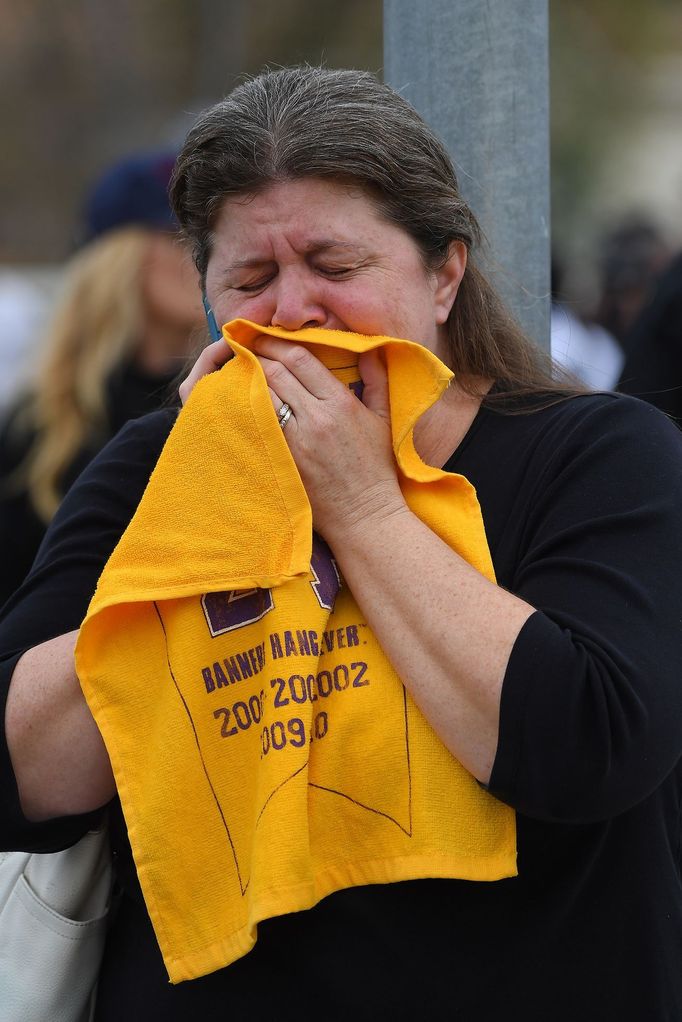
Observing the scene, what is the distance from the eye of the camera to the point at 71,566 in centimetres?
226

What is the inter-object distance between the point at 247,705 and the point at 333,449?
40 centimetres

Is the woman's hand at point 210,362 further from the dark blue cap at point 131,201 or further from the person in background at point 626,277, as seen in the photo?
the person in background at point 626,277

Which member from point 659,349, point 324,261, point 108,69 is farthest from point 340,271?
point 108,69

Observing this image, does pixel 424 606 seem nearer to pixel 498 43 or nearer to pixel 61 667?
pixel 61 667

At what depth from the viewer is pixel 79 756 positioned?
6.71ft

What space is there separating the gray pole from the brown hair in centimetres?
24

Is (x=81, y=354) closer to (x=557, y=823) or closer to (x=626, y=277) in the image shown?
(x=557, y=823)

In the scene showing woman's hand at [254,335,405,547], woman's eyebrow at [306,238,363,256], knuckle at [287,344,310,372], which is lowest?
woman's hand at [254,335,405,547]

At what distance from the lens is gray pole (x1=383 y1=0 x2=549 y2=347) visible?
98.6 inches

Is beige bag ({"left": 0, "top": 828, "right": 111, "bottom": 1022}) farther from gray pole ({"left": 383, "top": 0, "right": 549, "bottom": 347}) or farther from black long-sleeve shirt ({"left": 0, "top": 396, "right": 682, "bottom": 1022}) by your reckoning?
gray pole ({"left": 383, "top": 0, "right": 549, "bottom": 347})

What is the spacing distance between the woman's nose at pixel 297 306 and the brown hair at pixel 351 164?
0.56 feet

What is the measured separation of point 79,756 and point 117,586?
0.95 ft

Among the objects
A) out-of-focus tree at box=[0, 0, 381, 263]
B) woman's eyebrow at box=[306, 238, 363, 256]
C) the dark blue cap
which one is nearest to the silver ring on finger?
woman's eyebrow at box=[306, 238, 363, 256]

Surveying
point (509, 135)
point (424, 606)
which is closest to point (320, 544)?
point (424, 606)
